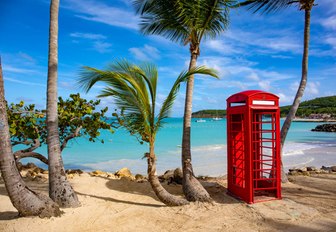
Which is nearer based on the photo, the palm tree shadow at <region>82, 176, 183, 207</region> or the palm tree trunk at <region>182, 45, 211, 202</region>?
the palm tree trunk at <region>182, 45, 211, 202</region>

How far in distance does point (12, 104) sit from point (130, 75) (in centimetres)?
447

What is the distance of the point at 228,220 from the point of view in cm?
543

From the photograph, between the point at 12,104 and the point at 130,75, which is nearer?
the point at 130,75

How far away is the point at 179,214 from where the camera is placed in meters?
5.78

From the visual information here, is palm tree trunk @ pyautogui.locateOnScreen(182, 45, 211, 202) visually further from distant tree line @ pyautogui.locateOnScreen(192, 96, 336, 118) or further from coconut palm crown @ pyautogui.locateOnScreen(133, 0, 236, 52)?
distant tree line @ pyautogui.locateOnScreen(192, 96, 336, 118)

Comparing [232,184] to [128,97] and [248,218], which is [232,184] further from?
[128,97]

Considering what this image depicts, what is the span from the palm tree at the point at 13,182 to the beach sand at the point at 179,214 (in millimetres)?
182

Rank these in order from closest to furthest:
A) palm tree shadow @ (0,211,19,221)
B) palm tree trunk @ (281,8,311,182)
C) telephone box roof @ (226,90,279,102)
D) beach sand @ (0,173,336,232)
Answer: beach sand @ (0,173,336,232)
palm tree shadow @ (0,211,19,221)
telephone box roof @ (226,90,279,102)
palm tree trunk @ (281,8,311,182)

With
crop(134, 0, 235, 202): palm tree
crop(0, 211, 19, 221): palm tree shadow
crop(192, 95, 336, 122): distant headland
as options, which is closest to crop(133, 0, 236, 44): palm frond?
crop(134, 0, 235, 202): palm tree

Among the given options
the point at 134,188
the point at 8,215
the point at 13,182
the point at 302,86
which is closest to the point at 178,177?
the point at 134,188

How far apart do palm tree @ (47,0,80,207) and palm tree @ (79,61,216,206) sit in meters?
0.72

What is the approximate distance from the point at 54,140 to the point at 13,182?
1318 mm

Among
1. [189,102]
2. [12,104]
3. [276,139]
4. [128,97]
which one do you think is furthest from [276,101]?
[12,104]

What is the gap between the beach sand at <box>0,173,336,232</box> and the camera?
16.7 ft
